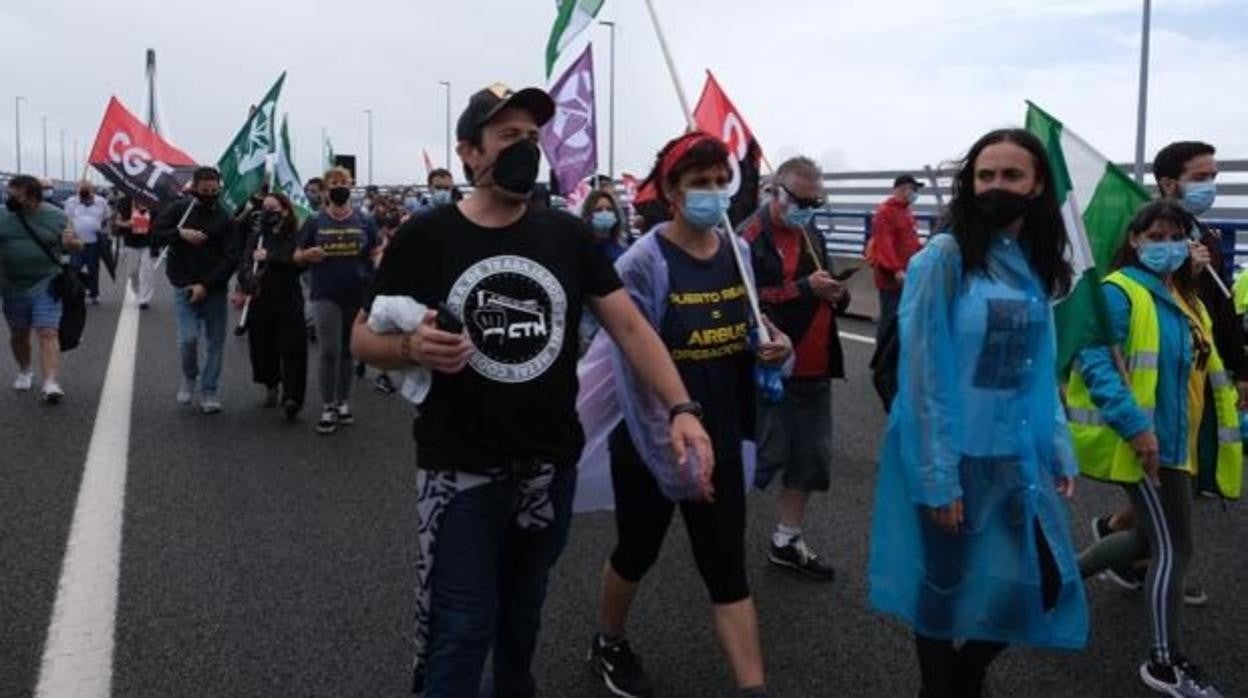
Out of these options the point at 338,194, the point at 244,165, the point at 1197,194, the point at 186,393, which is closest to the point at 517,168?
the point at 1197,194

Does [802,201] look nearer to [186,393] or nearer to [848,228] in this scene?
[186,393]

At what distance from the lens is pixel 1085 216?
4.32 m

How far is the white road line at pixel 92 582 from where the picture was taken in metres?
3.70

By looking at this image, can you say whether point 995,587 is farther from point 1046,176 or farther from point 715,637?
point 715,637

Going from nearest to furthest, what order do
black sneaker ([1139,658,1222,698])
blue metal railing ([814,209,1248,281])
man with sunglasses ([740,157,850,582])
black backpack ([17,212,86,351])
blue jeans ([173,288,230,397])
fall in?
1. black sneaker ([1139,658,1222,698])
2. man with sunglasses ([740,157,850,582])
3. blue jeans ([173,288,230,397])
4. black backpack ([17,212,86,351])
5. blue metal railing ([814,209,1248,281])

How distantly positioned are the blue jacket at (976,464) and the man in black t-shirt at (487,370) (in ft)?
1.80

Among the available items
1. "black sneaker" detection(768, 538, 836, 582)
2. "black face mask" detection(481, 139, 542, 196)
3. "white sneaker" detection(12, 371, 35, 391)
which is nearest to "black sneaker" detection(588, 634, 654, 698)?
"black sneaker" detection(768, 538, 836, 582)

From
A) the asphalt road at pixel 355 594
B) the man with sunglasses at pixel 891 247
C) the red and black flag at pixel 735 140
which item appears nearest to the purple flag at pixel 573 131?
the red and black flag at pixel 735 140

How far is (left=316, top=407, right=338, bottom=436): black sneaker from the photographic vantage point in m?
7.83

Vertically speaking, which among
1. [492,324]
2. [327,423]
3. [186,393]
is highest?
[492,324]

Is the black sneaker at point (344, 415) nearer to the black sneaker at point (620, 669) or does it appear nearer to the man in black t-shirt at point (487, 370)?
the black sneaker at point (620, 669)

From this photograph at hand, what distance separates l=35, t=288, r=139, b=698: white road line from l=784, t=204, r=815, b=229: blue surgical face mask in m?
3.14

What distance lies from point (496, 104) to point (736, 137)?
3.76m

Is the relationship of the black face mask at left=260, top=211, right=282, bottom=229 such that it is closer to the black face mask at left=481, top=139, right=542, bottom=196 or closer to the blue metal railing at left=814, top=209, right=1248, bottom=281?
the black face mask at left=481, top=139, right=542, bottom=196
